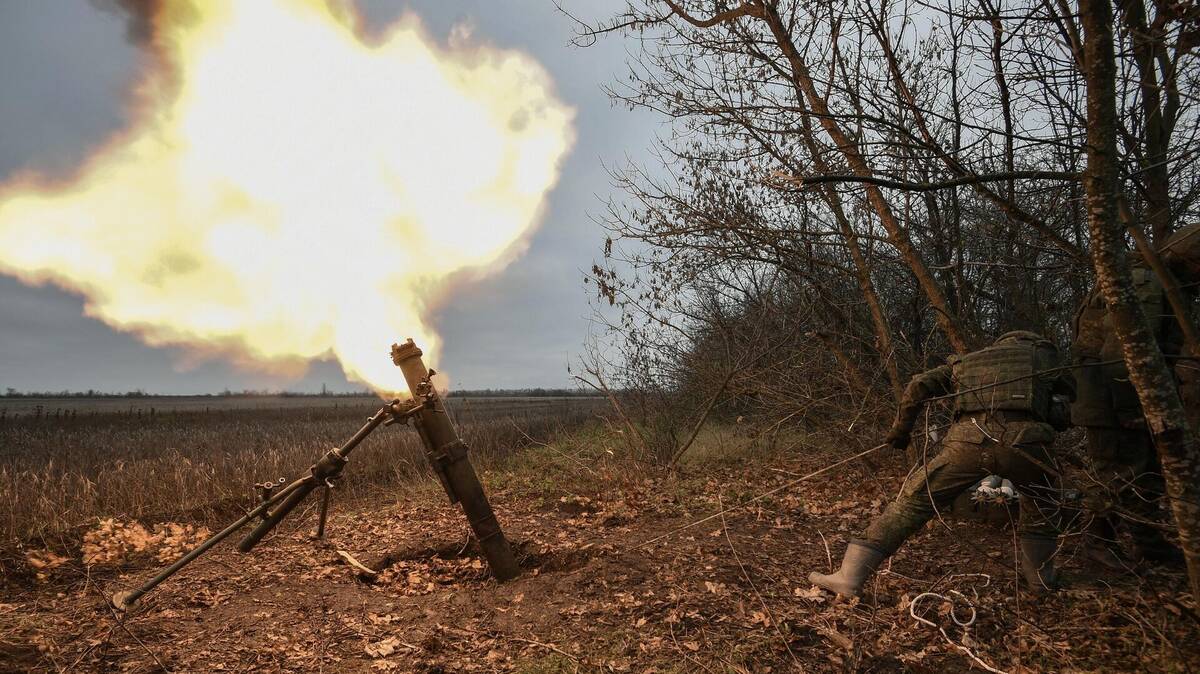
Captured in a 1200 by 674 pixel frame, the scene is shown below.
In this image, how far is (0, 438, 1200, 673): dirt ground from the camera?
4.16 metres

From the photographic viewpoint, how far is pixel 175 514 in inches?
369

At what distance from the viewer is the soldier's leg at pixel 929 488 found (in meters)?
4.58

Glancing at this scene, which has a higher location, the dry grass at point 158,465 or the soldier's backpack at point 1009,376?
the dry grass at point 158,465

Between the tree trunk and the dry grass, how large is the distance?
10161 mm

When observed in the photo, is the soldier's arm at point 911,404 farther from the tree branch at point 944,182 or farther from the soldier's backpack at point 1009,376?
the tree branch at point 944,182

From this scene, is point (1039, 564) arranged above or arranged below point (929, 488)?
below

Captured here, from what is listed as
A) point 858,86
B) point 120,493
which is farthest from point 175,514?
point 858,86

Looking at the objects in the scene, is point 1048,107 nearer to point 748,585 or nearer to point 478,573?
point 748,585

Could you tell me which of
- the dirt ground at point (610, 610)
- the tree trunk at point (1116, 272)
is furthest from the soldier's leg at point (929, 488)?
the tree trunk at point (1116, 272)

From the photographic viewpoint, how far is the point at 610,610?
16.3 ft

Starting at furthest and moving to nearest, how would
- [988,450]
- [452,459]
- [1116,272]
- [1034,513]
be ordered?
[452,459], [1034,513], [988,450], [1116,272]

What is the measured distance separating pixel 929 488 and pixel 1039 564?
111 centimetres

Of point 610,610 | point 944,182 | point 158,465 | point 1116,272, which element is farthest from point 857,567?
point 158,465

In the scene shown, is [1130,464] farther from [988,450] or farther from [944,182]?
[944,182]
